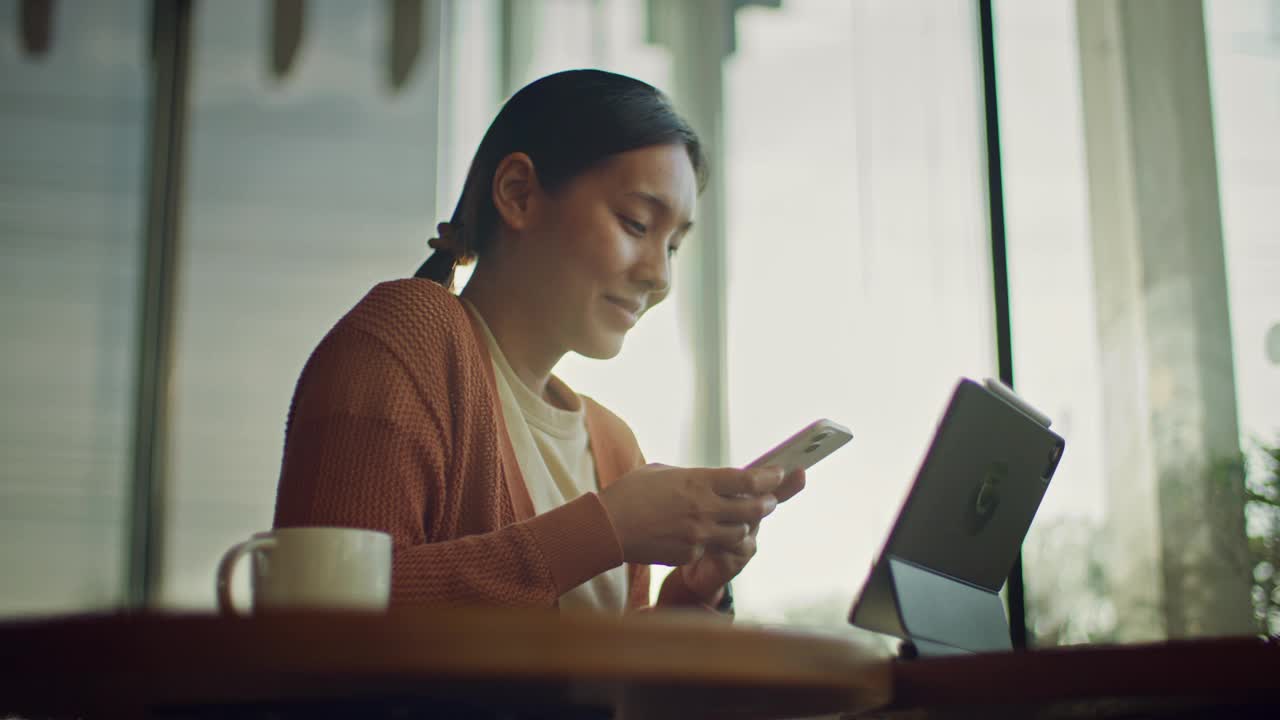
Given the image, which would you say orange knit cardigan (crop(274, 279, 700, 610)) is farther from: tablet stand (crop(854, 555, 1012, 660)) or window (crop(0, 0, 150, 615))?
window (crop(0, 0, 150, 615))

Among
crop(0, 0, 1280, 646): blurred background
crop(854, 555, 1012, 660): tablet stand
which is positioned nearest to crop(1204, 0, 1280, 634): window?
crop(0, 0, 1280, 646): blurred background

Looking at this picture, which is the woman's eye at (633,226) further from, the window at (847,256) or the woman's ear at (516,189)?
the window at (847,256)

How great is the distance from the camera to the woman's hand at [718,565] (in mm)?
1202

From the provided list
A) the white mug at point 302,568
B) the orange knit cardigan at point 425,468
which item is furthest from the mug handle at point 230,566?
the orange knit cardigan at point 425,468

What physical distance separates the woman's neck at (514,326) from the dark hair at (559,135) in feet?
0.21

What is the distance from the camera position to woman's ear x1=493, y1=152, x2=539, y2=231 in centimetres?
146

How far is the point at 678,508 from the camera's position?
3.33 feet

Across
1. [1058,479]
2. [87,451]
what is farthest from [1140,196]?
[87,451]

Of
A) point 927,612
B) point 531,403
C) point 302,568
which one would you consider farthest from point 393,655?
point 531,403

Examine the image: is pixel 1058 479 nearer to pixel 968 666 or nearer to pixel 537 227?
pixel 537 227

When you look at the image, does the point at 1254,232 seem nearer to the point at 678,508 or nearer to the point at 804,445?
the point at 804,445

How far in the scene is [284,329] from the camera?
3207mm

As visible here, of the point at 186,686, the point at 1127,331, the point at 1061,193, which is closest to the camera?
the point at 186,686

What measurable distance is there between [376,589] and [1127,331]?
6.08 ft
